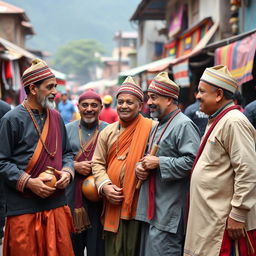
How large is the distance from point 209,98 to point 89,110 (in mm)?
1859

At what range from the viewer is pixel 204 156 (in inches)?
151

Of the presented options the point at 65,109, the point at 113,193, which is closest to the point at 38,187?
the point at 113,193

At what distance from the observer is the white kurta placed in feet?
11.6

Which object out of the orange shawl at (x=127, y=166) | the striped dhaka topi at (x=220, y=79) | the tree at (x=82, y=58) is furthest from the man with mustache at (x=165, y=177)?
the tree at (x=82, y=58)

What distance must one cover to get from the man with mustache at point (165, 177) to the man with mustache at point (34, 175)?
28.2 inches

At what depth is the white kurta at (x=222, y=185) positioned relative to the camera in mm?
3547

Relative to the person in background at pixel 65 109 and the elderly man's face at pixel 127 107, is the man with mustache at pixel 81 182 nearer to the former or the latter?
the elderly man's face at pixel 127 107

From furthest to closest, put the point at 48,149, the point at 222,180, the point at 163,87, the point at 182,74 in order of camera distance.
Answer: the point at 182,74 < the point at 163,87 < the point at 48,149 < the point at 222,180

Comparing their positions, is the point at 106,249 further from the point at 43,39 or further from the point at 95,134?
the point at 43,39

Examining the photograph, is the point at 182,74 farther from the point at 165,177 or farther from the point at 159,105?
the point at 165,177

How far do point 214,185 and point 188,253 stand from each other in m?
0.60

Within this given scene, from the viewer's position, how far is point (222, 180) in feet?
12.1

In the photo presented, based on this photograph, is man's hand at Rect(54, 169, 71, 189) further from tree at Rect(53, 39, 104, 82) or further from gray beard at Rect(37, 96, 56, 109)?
tree at Rect(53, 39, 104, 82)

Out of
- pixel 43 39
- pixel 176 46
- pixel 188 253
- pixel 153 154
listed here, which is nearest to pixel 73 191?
pixel 153 154
